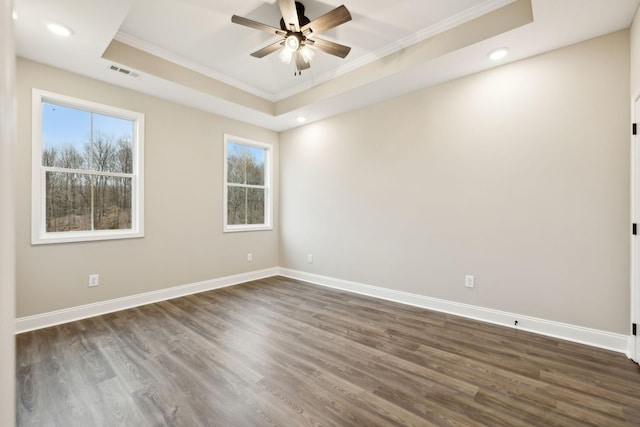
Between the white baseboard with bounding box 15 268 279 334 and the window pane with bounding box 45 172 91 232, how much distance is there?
2.98 ft

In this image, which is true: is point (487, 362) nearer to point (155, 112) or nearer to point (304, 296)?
point (304, 296)

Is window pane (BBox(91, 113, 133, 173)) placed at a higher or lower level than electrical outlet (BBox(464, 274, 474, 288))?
higher

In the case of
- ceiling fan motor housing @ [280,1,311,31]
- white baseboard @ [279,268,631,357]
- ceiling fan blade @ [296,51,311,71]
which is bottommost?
white baseboard @ [279,268,631,357]

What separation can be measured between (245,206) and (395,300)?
293cm

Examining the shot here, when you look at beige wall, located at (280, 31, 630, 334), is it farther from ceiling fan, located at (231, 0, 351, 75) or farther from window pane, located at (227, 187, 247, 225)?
window pane, located at (227, 187, 247, 225)

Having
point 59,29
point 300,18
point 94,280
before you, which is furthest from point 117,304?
point 300,18

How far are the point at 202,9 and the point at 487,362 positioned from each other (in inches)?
155

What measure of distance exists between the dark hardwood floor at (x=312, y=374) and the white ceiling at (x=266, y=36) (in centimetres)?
276

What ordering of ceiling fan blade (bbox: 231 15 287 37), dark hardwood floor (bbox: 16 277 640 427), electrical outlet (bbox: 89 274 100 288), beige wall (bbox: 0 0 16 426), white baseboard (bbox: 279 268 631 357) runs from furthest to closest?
1. electrical outlet (bbox: 89 274 100 288)
2. white baseboard (bbox: 279 268 631 357)
3. ceiling fan blade (bbox: 231 15 287 37)
4. dark hardwood floor (bbox: 16 277 640 427)
5. beige wall (bbox: 0 0 16 426)

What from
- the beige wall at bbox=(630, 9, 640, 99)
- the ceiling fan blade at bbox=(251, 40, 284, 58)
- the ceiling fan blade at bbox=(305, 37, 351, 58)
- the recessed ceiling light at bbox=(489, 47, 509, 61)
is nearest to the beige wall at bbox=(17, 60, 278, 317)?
the ceiling fan blade at bbox=(251, 40, 284, 58)

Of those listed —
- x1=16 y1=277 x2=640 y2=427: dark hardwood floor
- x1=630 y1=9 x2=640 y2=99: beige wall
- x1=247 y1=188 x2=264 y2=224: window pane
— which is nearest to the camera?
x1=16 y1=277 x2=640 y2=427: dark hardwood floor

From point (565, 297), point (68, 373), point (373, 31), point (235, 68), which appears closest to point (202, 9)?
point (235, 68)

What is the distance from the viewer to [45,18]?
2258 mm

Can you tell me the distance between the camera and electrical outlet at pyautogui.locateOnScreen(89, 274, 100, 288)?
10.5 ft
